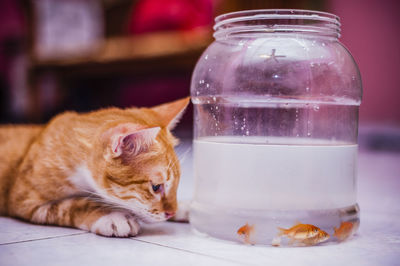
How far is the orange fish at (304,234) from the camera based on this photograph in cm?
103

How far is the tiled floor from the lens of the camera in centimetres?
92

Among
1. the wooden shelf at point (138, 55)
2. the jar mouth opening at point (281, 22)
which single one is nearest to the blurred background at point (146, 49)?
the wooden shelf at point (138, 55)

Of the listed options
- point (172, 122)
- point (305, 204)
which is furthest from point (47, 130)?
point (305, 204)

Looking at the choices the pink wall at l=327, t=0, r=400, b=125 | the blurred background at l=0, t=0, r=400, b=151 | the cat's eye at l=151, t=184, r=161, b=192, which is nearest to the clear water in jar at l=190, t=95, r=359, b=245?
the cat's eye at l=151, t=184, r=161, b=192

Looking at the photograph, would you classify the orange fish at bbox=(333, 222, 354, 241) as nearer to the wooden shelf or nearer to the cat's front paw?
the cat's front paw

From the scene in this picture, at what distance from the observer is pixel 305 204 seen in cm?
103

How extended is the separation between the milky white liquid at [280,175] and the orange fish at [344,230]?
0.05 metres

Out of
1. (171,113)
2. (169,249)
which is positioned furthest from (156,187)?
(171,113)

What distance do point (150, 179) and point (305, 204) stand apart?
1.23 feet

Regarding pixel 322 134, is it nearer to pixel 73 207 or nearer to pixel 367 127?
pixel 73 207

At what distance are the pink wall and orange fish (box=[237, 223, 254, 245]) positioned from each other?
3841mm

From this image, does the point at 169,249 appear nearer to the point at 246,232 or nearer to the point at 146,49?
the point at 246,232

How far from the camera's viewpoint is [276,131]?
1.16m

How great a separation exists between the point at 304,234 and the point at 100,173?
1.68 ft
